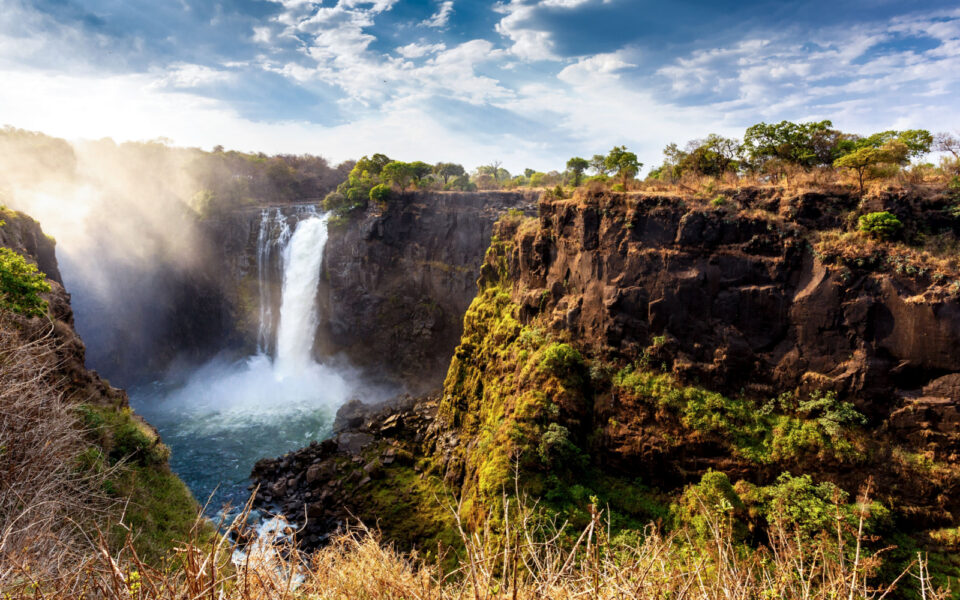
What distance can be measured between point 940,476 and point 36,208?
56.5 m

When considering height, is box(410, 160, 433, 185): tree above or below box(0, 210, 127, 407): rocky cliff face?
above

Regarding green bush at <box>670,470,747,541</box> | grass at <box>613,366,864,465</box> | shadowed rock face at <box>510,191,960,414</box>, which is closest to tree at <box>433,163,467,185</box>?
shadowed rock face at <box>510,191,960,414</box>

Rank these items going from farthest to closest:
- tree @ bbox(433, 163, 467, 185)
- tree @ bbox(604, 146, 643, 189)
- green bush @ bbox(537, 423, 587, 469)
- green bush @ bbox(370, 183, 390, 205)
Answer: tree @ bbox(433, 163, 467, 185) → green bush @ bbox(370, 183, 390, 205) → tree @ bbox(604, 146, 643, 189) → green bush @ bbox(537, 423, 587, 469)

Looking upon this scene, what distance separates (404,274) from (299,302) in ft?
31.8

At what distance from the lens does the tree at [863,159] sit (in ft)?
44.1

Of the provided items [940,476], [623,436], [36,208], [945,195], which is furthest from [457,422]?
[36,208]

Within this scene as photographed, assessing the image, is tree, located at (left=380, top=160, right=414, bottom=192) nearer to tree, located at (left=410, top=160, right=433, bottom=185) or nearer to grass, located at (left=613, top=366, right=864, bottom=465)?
tree, located at (left=410, top=160, right=433, bottom=185)

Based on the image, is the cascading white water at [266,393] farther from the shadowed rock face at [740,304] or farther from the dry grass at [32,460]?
the shadowed rock face at [740,304]

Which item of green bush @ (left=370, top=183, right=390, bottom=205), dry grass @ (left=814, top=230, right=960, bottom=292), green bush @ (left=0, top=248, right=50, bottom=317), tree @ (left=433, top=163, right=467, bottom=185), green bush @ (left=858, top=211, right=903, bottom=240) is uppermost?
tree @ (left=433, top=163, right=467, bottom=185)

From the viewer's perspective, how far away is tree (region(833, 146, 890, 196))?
13.4m

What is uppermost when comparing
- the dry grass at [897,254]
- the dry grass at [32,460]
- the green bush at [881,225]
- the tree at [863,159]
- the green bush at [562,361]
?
the tree at [863,159]

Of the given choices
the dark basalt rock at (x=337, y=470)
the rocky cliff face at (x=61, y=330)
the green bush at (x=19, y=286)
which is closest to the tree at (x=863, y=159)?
the dark basalt rock at (x=337, y=470)

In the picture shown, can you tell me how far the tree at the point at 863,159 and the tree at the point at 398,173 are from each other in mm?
32044

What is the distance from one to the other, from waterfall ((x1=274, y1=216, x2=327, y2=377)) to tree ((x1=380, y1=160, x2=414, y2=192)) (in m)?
8.57
